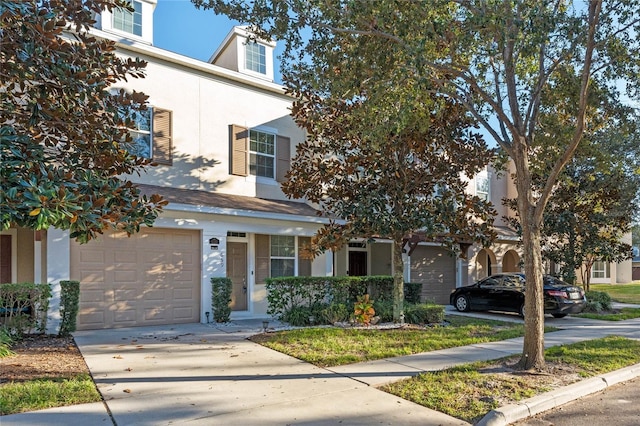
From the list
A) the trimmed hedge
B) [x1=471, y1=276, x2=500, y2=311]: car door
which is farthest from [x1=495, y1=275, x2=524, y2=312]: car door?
the trimmed hedge

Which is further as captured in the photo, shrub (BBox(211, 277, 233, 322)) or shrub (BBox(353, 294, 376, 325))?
shrub (BBox(211, 277, 233, 322))

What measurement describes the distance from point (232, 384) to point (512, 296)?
37.2 ft

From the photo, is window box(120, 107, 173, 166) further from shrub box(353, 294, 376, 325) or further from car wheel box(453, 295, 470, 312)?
car wheel box(453, 295, 470, 312)

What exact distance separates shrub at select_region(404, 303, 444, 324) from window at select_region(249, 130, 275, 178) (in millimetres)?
6239

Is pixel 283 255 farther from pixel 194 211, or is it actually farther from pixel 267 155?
pixel 194 211

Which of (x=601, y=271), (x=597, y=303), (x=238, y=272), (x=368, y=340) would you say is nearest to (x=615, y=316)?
(x=597, y=303)

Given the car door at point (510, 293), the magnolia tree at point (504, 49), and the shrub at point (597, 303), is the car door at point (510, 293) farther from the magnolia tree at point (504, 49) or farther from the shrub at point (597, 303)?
the magnolia tree at point (504, 49)

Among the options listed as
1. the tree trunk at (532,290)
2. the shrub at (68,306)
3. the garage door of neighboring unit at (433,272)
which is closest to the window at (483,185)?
the garage door of neighboring unit at (433,272)

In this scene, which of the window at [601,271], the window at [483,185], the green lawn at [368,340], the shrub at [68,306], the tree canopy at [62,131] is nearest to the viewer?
the tree canopy at [62,131]

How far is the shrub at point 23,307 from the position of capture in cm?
962

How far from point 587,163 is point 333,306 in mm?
10448

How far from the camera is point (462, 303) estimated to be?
1700 centimetres

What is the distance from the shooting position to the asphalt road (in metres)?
5.65

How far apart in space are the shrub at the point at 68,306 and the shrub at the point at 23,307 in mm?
307
